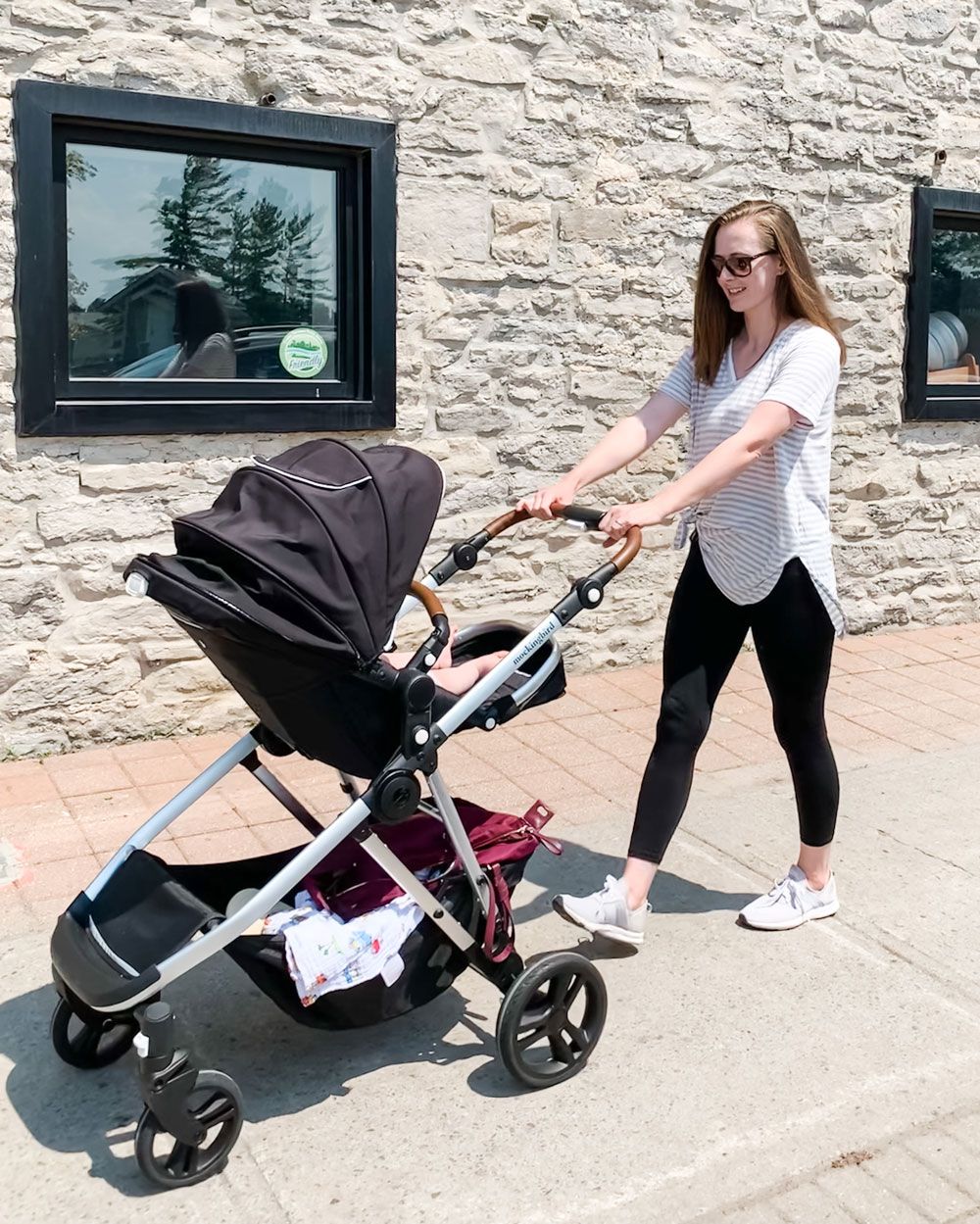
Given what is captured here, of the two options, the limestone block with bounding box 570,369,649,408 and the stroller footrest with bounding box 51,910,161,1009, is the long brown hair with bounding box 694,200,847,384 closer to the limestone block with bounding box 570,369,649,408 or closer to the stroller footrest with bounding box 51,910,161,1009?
the stroller footrest with bounding box 51,910,161,1009

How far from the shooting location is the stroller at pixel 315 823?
262cm

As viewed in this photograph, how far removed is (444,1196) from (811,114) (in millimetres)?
5518

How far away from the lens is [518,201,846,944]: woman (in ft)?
11.1

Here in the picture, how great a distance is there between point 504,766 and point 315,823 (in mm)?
2016

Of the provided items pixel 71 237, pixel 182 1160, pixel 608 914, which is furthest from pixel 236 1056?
pixel 71 237

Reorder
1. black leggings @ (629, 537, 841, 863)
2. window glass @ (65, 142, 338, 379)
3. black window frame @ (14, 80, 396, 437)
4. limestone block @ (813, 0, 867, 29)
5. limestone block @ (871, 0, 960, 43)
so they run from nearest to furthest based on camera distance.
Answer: black leggings @ (629, 537, 841, 863), black window frame @ (14, 80, 396, 437), window glass @ (65, 142, 338, 379), limestone block @ (813, 0, 867, 29), limestone block @ (871, 0, 960, 43)

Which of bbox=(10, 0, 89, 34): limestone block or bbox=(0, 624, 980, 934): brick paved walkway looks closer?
bbox=(0, 624, 980, 934): brick paved walkway

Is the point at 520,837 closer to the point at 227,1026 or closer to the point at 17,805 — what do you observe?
the point at 227,1026

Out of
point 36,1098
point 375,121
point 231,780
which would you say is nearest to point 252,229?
point 375,121

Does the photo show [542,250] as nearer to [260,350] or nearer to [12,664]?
[260,350]

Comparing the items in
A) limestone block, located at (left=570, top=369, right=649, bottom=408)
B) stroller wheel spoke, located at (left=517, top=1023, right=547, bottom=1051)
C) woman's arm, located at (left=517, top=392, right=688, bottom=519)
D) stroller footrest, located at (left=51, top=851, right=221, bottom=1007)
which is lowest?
stroller wheel spoke, located at (left=517, top=1023, right=547, bottom=1051)

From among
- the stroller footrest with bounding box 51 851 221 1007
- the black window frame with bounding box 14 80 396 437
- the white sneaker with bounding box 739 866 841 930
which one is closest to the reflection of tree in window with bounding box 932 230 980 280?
the black window frame with bounding box 14 80 396 437

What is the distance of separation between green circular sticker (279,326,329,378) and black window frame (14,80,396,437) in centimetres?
5

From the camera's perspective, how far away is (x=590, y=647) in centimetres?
636
